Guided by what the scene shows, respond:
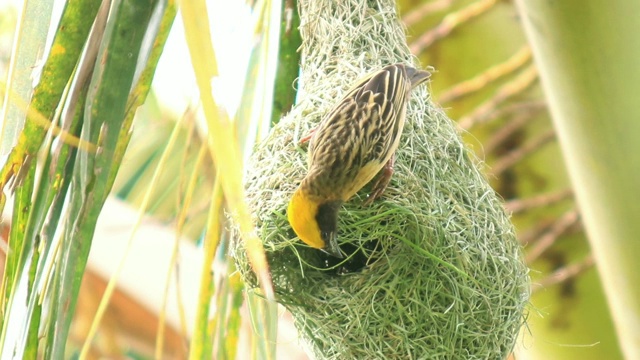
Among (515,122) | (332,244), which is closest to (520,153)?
(515,122)

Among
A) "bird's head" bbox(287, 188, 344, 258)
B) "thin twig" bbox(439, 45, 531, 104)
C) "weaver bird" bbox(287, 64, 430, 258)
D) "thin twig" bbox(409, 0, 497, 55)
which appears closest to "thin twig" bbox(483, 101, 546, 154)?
"thin twig" bbox(439, 45, 531, 104)

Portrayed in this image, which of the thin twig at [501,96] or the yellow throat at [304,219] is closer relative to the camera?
the yellow throat at [304,219]

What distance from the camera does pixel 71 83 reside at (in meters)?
1.45

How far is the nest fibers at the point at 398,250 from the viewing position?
1794 millimetres

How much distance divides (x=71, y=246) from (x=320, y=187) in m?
0.60

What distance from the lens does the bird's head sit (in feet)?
5.53

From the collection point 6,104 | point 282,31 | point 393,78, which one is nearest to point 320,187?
point 393,78

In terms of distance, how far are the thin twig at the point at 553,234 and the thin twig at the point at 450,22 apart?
67 cm

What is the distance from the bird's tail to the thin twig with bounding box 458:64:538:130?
0.43m

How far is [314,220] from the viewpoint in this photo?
5.47 ft

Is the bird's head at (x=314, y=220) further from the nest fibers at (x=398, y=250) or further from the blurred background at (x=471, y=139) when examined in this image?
the blurred background at (x=471, y=139)

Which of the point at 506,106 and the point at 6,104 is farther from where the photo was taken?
the point at 506,106

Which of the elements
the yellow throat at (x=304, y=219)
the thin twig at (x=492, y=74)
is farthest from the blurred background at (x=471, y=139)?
the yellow throat at (x=304, y=219)

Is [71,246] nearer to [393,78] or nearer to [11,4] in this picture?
[393,78]
